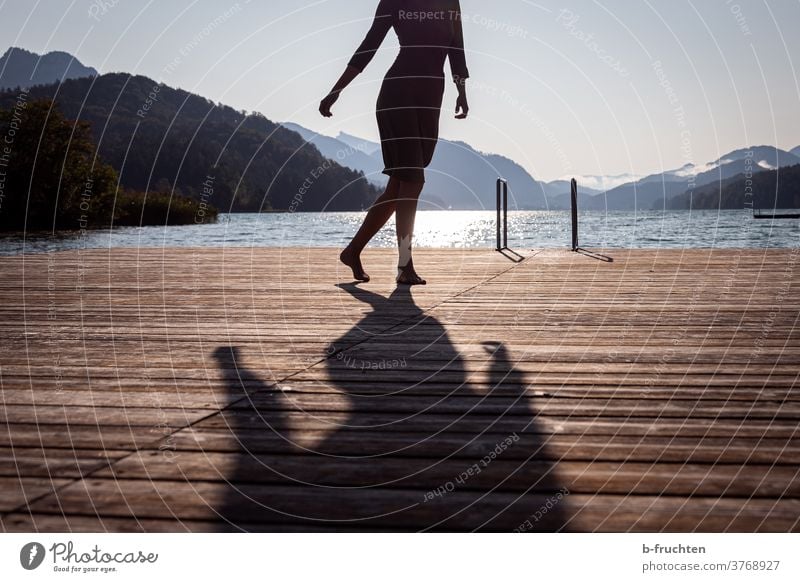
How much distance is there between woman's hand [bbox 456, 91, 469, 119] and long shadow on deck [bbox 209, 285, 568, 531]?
371cm

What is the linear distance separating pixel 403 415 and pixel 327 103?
14.4 ft

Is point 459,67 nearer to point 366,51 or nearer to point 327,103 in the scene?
point 366,51

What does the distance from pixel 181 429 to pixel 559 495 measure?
114cm

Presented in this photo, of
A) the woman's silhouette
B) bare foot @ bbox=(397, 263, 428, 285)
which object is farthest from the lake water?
the woman's silhouette

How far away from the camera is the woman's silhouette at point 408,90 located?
20.4ft

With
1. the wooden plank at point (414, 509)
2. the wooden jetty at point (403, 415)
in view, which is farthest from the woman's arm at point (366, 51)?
the wooden plank at point (414, 509)

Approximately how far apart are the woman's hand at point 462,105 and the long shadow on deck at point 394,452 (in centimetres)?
371

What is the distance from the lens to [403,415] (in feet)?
7.82

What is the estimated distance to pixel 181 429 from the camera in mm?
2232

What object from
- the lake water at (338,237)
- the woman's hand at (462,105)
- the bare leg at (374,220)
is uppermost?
the woman's hand at (462,105)

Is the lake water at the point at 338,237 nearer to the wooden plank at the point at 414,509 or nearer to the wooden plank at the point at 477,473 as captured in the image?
the wooden plank at the point at 477,473

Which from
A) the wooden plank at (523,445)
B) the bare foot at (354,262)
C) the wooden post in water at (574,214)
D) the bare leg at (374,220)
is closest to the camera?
the wooden plank at (523,445)

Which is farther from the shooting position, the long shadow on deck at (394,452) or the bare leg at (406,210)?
the bare leg at (406,210)
